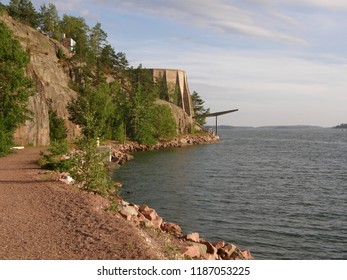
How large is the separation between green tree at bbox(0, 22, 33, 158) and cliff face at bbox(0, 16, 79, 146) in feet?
22.7

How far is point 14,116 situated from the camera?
33.2 m

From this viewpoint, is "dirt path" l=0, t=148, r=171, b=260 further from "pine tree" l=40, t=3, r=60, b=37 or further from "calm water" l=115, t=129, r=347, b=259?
"pine tree" l=40, t=3, r=60, b=37

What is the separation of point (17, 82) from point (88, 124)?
15.5 meters

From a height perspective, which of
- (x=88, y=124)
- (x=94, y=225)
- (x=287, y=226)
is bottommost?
(x=287, y=226)

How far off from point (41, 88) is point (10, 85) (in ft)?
43.3

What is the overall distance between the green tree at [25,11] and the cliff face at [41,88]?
8881 millimetres

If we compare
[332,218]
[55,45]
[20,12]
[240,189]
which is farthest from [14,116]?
[20,12]

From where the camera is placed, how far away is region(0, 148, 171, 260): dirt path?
32.7ft

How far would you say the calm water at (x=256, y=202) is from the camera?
1903 cm

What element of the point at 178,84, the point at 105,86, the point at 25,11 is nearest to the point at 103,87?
the point at 105,86

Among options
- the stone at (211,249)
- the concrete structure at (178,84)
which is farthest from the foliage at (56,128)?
the concrete structure at (178,84)

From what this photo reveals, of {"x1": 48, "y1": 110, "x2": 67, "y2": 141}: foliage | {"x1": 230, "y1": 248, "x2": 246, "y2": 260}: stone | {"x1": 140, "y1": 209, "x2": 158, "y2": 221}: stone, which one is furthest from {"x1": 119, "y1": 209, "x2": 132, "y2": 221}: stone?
{"x1": 48, "y1": 110, "x2": 67, "y2": 141}: foliage

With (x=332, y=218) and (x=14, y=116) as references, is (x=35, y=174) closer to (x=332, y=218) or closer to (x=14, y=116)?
(x=14, y=116)

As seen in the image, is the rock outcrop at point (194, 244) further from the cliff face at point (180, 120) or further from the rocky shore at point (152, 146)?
the cliff face at point (180, 120)
